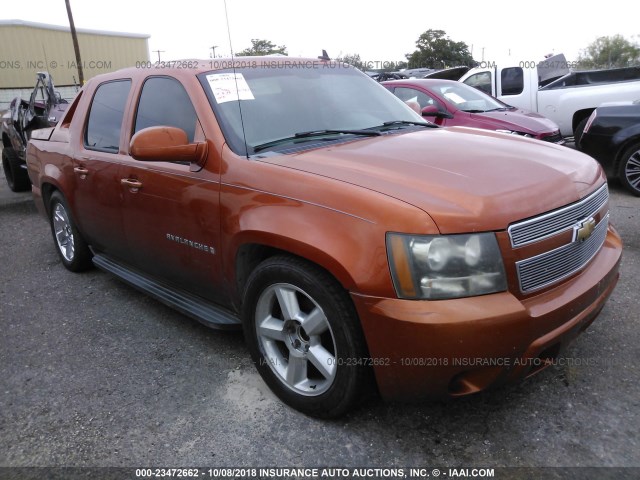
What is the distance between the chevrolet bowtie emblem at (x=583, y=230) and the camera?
2.41 meters

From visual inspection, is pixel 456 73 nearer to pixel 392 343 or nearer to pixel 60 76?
pixel 392 343

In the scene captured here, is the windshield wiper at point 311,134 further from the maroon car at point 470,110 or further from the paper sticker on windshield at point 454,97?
the paper sticker on windshield at point 454,97

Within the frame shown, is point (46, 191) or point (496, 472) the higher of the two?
point (46, 191)

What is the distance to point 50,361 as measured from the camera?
Result: 3.38 metres

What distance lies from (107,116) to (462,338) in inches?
123

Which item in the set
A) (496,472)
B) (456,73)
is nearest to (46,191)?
(496,472)

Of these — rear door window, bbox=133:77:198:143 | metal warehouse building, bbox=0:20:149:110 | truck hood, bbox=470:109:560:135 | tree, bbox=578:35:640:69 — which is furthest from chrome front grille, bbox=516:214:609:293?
tree, bbox=578:35:640:69

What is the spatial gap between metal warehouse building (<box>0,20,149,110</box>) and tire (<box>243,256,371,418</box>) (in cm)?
2947

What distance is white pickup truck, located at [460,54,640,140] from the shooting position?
948 centimetres

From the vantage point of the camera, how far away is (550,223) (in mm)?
2305

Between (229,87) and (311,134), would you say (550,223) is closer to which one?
(311,134)

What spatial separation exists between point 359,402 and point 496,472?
2.09ft

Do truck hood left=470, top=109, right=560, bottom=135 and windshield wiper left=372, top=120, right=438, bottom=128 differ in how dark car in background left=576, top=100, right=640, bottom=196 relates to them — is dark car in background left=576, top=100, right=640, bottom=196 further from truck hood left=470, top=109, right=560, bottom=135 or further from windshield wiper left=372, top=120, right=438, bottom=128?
windshield wiper left=372, top=120, right=438, bottom=128

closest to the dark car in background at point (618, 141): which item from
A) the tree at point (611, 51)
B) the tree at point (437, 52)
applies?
the tree at point (611, 51)
